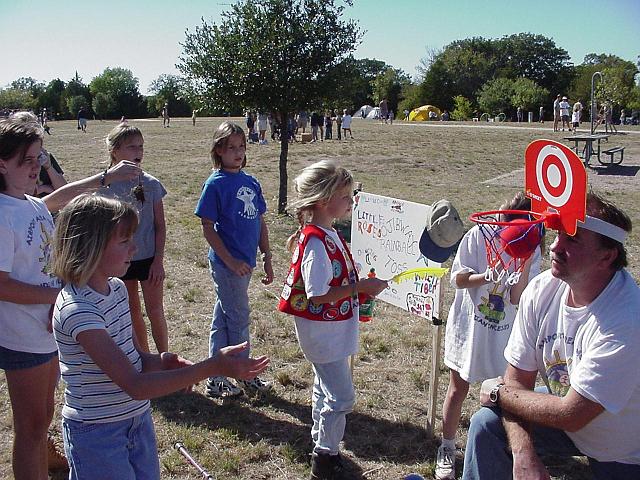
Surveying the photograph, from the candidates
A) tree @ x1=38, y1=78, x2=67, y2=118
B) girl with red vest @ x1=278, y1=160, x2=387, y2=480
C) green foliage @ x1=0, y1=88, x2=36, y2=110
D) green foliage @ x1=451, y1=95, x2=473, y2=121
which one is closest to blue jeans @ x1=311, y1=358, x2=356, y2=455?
girl with red vest @ x1=278, y1=160, x2=387, y2=480

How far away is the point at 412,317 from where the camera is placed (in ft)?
20.6

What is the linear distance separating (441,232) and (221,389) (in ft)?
6.79

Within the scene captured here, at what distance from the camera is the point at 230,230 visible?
4.41m

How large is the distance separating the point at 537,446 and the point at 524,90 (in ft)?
206

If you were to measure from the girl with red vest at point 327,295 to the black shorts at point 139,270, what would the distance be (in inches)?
56.3

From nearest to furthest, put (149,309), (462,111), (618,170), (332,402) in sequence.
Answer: (332,402) < (149,309) < (618,170) < (462,111)

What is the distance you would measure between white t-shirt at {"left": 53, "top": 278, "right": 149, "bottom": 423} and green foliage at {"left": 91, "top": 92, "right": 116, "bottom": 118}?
76.9 metres

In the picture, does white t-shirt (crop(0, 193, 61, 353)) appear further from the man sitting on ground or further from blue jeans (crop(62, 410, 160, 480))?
the man sitting on ground

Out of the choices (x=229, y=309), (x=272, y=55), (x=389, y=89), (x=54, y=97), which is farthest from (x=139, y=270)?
(x=54, y=97)

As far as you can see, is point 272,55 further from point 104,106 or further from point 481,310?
point 104,106

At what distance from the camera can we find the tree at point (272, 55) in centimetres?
1038

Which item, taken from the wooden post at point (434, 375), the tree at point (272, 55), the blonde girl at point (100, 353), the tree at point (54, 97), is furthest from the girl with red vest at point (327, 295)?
the tree at point (54, 97)

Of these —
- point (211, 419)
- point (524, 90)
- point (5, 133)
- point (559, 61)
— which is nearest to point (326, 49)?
point (211, 419)

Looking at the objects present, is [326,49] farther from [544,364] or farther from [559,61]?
[559,61]
